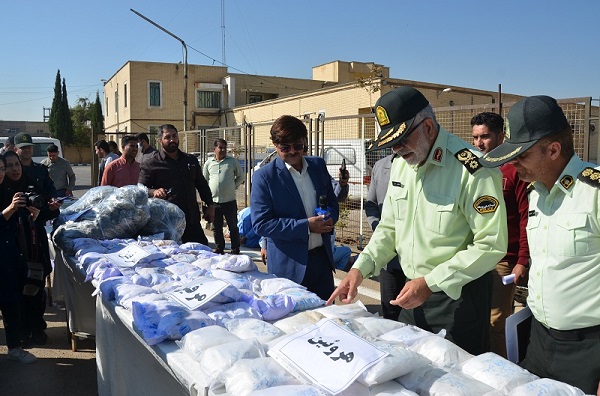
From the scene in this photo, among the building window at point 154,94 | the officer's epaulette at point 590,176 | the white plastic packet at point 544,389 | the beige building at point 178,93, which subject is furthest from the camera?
the building window at point 154,94

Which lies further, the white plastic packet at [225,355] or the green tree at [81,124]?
the green tree at [81,124]

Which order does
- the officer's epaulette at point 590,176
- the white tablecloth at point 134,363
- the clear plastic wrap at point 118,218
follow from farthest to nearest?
the clear plastic wrap at point 118,218 → the white tablecloth at point 134,363 → the officer's epaulette at point 590,176

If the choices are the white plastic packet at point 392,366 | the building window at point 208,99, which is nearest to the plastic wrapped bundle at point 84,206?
the white plastic packet at point 392,366

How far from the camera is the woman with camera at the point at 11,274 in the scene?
13.3 feet

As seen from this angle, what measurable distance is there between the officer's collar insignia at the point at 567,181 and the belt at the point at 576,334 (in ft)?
1.57

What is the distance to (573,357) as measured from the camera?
5.94 feet

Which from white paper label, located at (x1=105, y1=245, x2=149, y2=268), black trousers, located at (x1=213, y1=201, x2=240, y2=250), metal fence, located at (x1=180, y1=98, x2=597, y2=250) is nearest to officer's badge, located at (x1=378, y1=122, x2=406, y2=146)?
white paper label, located at (x1=105, y1=245, x2=149, y2=268)

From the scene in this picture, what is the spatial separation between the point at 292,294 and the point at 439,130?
1021 millimetres

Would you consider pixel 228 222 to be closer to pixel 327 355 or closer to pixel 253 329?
pixel 253 329

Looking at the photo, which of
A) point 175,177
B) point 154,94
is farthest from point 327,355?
point 154,94

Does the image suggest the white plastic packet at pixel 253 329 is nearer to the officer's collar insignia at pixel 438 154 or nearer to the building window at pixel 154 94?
the officer's collar insignia at pixel 438 154

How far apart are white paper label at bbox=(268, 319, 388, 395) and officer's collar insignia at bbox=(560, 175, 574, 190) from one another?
0.84 m

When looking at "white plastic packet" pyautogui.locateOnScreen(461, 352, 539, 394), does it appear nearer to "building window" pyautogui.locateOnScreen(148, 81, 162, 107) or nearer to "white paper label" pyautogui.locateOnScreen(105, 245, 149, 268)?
"white paper label" pyautogui.locateOnScreen(105, 245, 149, 268)

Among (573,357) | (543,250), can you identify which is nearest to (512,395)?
(573,357)
